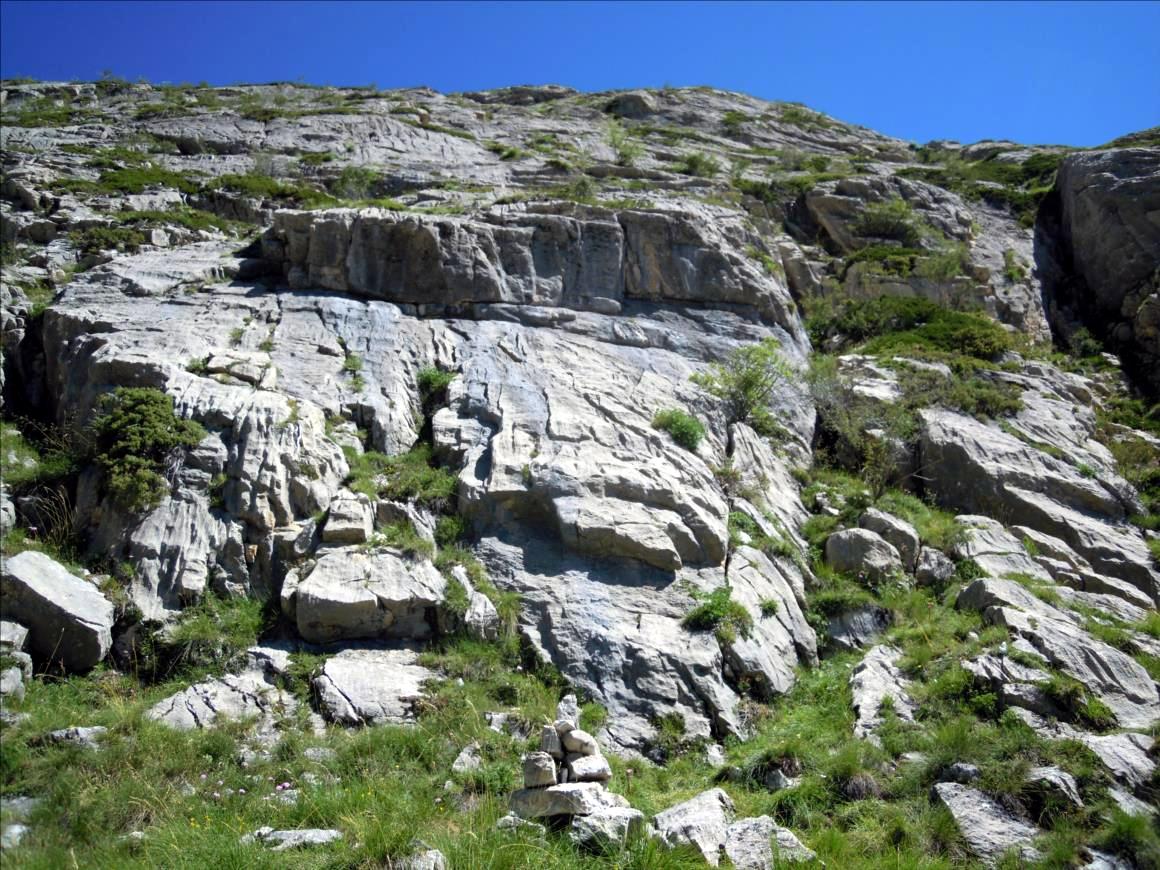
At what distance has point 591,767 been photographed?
790cm

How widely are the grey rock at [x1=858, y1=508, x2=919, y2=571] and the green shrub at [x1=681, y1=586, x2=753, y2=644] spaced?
4.08 meters

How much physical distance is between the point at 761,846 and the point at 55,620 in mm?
8150

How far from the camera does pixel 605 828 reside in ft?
22.9

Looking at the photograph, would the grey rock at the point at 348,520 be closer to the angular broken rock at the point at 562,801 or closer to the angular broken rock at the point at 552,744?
the angular broken rock at the point at 552,744

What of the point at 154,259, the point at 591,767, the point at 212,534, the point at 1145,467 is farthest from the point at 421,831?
the point at 1145,467

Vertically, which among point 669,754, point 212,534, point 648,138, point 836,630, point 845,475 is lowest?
point 669,754

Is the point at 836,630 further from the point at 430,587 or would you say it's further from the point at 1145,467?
the point at 1145,467

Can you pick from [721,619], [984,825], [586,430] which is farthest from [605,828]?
[586,430]

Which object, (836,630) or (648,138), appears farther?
(648,138)

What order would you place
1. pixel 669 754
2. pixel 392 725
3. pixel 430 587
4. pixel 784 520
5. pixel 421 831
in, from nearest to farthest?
pixel 421 831 → pixel 392 725 → pixel 669 754 → pixel 430 587 → pixel 784 520

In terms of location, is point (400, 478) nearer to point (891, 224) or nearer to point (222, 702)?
point (222, 702)

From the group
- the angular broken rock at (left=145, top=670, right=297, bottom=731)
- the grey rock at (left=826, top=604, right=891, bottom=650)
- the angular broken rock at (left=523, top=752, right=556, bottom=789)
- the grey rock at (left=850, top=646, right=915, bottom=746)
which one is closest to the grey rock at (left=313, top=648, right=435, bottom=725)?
the angular broken rock at (left=145, top=670, right=297, bottom=731)

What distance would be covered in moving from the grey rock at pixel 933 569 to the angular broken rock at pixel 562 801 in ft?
27.1

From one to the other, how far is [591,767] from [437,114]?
38918mm
